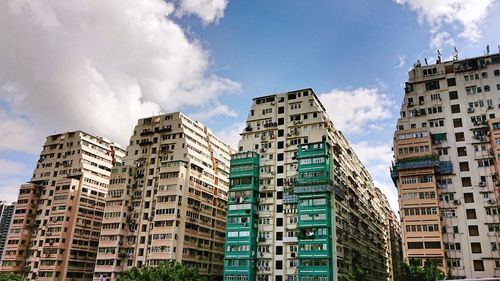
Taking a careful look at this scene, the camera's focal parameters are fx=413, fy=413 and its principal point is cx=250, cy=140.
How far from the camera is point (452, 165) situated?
201ft

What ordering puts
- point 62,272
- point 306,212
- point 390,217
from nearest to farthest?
point 306,212 → point 62,272 → point 390,217

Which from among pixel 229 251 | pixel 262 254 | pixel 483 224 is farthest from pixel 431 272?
pixel 229 251

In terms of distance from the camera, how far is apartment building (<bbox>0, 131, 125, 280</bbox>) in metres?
81.4

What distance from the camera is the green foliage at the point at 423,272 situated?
51969 mm

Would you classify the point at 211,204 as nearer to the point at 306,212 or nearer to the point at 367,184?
the point at 306,212

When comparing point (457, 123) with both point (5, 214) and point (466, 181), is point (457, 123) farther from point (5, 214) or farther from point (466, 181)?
point (5, 214)

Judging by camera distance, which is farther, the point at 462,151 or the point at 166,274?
the point at 462,151

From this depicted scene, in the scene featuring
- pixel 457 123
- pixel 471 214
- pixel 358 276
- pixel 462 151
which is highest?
pixel 457 123

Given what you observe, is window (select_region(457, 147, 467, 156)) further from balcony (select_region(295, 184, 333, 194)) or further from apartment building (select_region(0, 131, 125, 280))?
apartment building (select_region(0, 131, 125, 280))

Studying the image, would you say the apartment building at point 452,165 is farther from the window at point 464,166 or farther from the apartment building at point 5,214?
the apartment building at point 5,214

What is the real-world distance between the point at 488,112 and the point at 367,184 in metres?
42.1

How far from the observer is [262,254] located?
65188 millimetres

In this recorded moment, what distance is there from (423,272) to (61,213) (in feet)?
223

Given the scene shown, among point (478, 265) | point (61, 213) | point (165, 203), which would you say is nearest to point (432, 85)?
point (478, 265)
